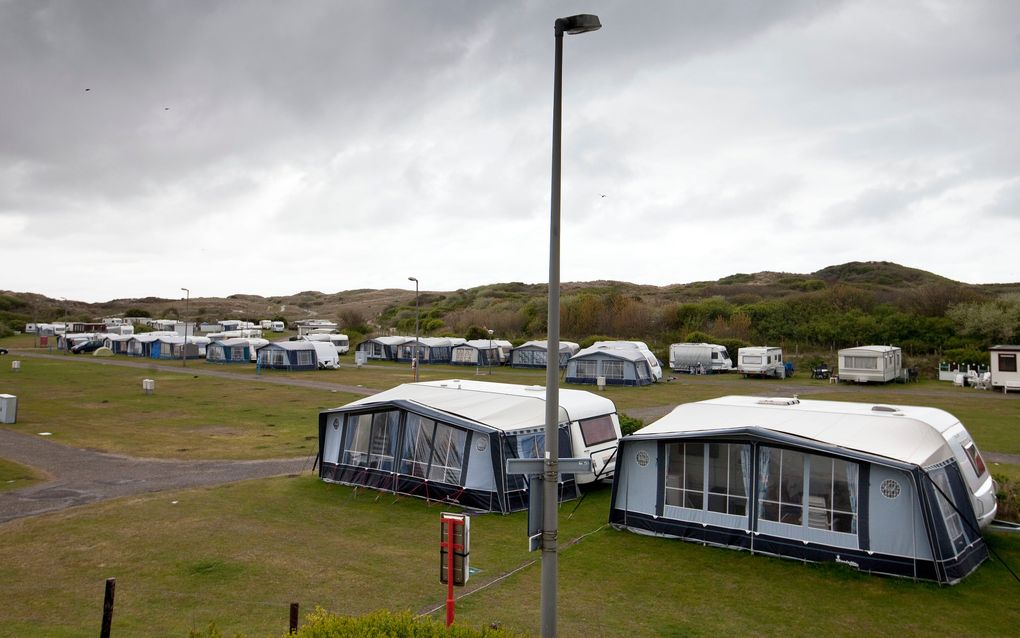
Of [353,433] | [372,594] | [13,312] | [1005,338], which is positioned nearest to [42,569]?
[372,594]

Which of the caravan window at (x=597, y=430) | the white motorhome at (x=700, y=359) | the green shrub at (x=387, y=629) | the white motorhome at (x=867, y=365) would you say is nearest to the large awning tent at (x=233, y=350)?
the white motorhome at (x=700, y=359)

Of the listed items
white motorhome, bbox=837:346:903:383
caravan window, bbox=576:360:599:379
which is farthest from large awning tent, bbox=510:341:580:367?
white motorhome, bbox=837:346:903:383

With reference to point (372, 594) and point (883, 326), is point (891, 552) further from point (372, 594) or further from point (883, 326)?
point (883, 326)

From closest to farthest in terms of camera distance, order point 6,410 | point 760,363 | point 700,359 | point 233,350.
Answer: point 6,410 < point 760,363 < point 700,359 < point 233,350

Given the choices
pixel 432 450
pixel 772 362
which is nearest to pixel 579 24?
pixel 432 450

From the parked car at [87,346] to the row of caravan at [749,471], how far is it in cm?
7535

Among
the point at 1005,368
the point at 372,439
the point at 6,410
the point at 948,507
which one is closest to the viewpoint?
the point at 948,507

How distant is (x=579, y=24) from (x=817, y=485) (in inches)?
352

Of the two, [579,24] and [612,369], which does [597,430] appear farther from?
[612,369]

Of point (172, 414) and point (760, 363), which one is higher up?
point (760, 363)

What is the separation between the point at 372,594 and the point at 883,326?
200ft

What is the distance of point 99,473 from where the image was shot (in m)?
18.7

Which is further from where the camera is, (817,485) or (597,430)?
(597,430)

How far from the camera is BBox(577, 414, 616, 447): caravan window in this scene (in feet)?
55.8
